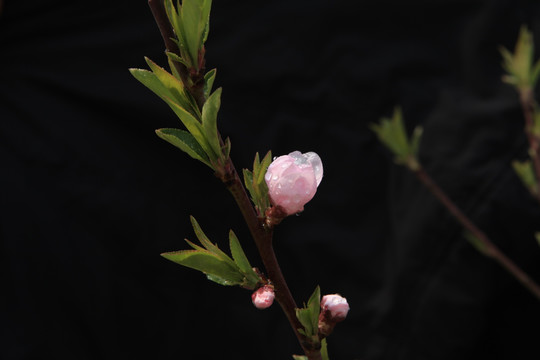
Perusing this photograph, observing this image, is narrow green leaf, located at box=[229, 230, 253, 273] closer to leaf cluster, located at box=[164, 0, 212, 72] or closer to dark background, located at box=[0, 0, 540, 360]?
leaf cluster, located at box=[164, 0, 212, 72]

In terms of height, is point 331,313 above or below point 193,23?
below

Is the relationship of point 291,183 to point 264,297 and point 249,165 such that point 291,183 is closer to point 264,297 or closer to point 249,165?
point 264,297

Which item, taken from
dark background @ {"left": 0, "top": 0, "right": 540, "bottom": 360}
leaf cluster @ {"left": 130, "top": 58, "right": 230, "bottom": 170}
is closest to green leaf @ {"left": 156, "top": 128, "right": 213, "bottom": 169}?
leaf cluster @ {"left": 130, "top": 58, "right": 230, "bottom": 170}

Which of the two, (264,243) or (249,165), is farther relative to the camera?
(249,165)

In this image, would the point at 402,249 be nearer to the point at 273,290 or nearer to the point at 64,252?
the point at 64,252

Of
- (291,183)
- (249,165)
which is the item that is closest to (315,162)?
(291,183)

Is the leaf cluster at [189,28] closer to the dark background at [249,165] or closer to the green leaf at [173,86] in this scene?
the green leaf at [173,86]
